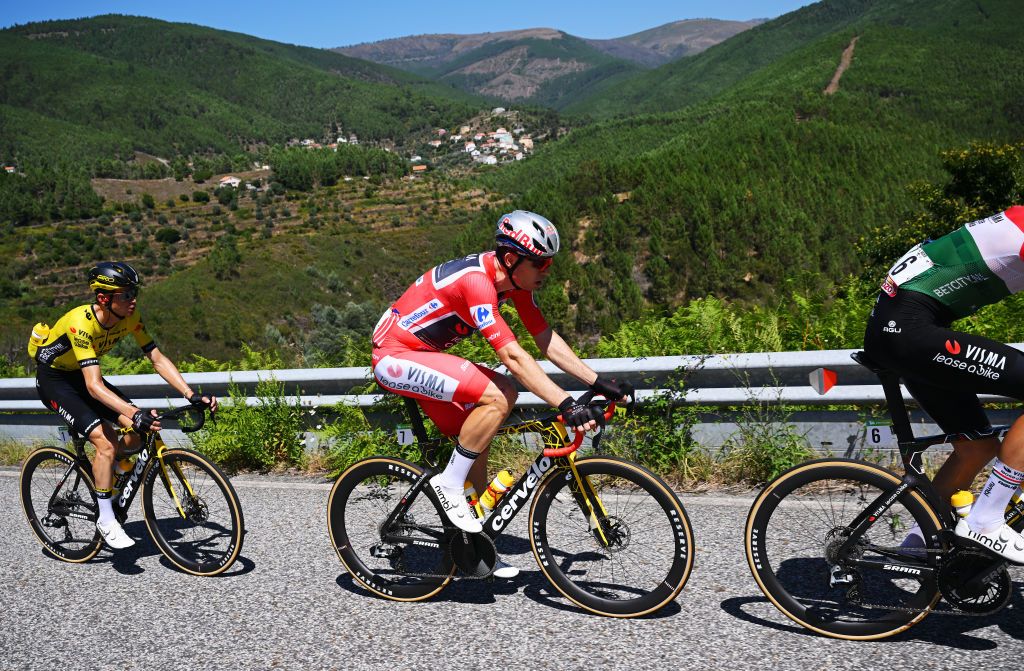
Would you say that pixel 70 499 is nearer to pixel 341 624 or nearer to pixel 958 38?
pixel 341 624

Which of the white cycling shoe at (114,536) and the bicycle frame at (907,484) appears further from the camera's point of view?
the white cycling shoe at (114,536)

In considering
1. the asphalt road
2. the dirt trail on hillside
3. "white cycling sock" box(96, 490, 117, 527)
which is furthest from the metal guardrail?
the dirt trail on hillside

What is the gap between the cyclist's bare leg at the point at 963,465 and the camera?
3.38 meters

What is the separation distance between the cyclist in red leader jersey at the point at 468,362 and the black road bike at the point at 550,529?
0.14m

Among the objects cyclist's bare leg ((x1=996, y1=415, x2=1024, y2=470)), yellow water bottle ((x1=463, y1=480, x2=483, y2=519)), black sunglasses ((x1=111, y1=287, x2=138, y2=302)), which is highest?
black sunglasses ((x1=111, y1=287, x2=138, y2=302))

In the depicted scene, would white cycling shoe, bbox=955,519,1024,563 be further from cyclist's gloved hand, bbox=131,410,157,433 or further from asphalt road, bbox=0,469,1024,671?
cyclist's gloved hand, bbox=131,410,157,433

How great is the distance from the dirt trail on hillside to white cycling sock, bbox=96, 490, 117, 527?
14955 cm

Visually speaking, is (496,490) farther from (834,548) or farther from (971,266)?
(971,266)

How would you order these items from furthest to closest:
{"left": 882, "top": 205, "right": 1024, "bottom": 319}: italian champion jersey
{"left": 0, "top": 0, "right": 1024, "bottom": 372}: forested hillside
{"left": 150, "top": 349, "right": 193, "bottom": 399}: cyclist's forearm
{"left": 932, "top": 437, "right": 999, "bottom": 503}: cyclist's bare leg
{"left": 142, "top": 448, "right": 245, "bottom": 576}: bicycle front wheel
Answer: {"left": 0, "top": 0, "right": 1024, "bottom": 372}: forested hillside → {"left": 150, "top": 349, "right": 193, "bottom": 399}: cyclist's forearm → {"left": 142, "top": 448, "right": 245, "bottom": 576}: bicycle front wheel → {"left": 932, "top": 437, "right": 999, "bottom": 503}: cyclist's bare leg → {"left": 882, "top": 205, "right": 1024, "bottom": 319}: italian champion jersey

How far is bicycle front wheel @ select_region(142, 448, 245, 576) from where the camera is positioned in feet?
15.3

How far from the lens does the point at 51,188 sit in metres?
146

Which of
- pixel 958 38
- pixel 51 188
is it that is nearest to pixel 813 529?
pixel 51 188

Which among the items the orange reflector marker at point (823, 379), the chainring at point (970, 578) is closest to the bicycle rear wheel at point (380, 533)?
the orange reflector marker at point (823, 379)

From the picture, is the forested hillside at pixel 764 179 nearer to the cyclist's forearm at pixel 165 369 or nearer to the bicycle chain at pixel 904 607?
the cyclist's forearm at pixel 165 369
